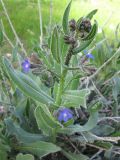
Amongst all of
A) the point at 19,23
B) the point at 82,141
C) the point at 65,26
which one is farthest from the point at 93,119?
the point at 19,23

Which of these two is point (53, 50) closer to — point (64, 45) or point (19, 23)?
point (64, 45)

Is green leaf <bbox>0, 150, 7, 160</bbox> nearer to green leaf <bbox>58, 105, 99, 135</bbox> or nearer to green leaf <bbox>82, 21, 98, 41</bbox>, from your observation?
green leaf <bbox>58, 105, 99, 135</bbox>

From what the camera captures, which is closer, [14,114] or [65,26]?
[65,26]

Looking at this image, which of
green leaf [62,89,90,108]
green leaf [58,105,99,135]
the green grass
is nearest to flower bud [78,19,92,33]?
green leaf [62,89,90,108]

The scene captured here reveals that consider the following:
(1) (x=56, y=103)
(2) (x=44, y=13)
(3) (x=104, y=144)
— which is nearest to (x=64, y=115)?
(1) (x=56, y=103)

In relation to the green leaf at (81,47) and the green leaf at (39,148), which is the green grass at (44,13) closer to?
the green leaf at (39,148)

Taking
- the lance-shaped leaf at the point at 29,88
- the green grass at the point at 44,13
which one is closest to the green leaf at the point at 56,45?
the lance-shaped leaf at the point at 29,88

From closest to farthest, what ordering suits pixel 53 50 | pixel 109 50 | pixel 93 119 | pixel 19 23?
1. pixel 53 50
2. pixel 93 119
3. pixel 109 50
4. pixel 19 23

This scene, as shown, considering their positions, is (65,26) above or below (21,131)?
above
